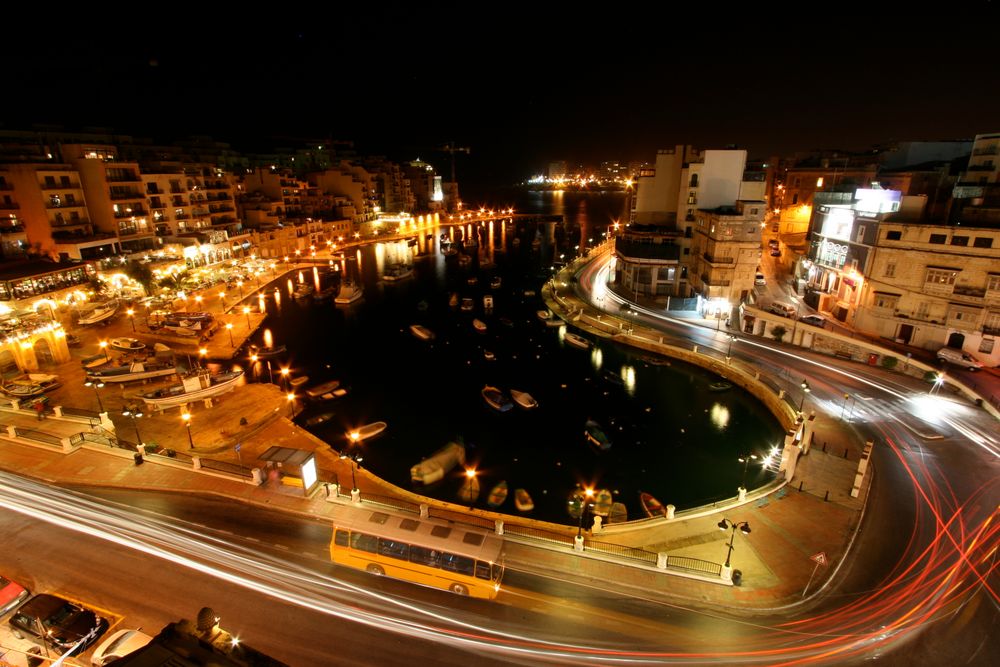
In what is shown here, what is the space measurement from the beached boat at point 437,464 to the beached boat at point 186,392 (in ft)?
55.5

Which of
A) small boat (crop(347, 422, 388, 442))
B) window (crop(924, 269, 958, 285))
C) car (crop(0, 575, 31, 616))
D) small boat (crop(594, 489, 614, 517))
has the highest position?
window (crop(924, 269, 958, 285))

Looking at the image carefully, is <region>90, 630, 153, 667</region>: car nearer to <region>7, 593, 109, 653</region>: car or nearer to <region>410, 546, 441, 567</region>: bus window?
<region>7, 593, 109, 653</region>: car

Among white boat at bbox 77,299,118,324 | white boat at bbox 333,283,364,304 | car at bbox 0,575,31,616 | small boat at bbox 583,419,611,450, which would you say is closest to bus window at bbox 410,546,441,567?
car at bbox 0,575,31,616

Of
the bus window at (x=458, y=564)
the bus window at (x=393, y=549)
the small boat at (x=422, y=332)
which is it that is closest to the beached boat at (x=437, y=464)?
the bus window at (x=393, y=549)

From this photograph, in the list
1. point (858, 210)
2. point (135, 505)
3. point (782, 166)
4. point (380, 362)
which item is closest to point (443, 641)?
point (135, 505)

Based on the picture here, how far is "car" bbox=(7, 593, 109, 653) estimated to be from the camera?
14.5 m

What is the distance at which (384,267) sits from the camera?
85.0m

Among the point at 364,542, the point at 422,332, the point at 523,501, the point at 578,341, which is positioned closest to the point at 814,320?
the point at 578,341

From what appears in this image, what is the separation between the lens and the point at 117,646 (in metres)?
14.0

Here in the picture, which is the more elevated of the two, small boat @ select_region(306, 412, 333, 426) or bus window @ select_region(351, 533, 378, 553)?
bus window @ select_region(351, 533, 378, 553)

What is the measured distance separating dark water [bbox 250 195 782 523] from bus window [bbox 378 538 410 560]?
10.00 m

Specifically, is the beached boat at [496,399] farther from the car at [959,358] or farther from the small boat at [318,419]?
the car at [959,358]

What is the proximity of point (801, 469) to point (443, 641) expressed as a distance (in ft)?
69.4

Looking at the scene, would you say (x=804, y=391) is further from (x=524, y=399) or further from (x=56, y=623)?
(x=56, y=623)
